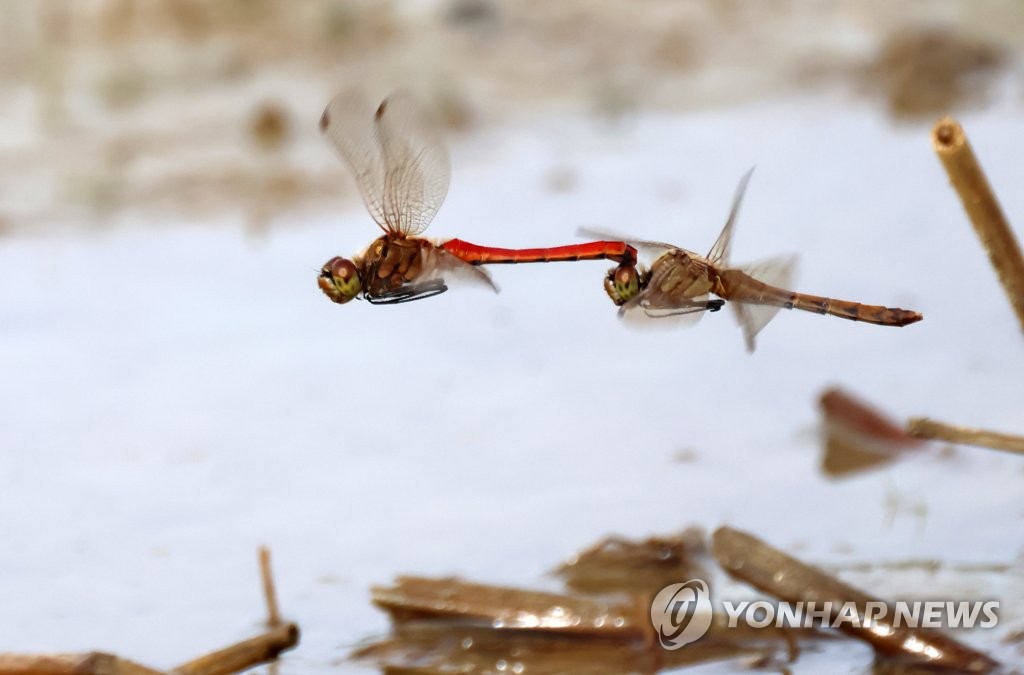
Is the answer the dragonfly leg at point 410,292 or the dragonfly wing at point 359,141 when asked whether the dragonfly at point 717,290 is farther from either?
the dragonfly wing at point 359,141

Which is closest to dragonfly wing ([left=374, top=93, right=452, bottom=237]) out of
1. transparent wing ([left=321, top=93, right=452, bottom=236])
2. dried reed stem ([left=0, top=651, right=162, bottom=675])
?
transparent wing ([left=321, top=93, right=452, bottom=236])

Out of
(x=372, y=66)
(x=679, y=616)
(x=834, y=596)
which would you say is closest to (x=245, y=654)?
(x=679, y=616)

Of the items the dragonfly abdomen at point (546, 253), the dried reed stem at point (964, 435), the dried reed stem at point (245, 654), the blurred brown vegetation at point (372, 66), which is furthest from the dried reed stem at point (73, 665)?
the blurred brown vegetation at point (372, 66)

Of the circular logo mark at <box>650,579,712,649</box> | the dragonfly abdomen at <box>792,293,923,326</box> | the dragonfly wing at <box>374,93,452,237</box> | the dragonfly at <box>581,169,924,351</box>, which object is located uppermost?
the dragonfly wing at <box>374,93,452,237</box>

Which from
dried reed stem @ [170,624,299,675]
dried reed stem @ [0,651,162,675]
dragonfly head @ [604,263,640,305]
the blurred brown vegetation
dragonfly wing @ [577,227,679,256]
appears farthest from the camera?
the blurred brown vegetation

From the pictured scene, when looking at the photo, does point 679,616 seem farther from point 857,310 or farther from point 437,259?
point 437,259

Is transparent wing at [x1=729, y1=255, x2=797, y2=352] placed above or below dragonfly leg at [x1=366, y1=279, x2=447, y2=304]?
below

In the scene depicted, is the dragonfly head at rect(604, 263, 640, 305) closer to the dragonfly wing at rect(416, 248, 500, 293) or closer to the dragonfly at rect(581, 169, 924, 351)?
the dragonfly at rect(581, 169, 924, 351)

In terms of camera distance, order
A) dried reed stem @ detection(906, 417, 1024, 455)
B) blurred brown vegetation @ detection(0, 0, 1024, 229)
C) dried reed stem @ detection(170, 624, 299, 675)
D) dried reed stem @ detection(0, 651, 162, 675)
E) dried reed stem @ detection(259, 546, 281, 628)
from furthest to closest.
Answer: blurred brown vegetation @ detection(0, 0, 1024, 229) → dried reed stem @ detection(259, 546, 281, 628) → dried reed stem @ detection(170, 624, 299, 675) → dried reed stem @ detection(0, 651, 162, 675) → dried reed stem @ detection(906, 417, 1024, 455)
